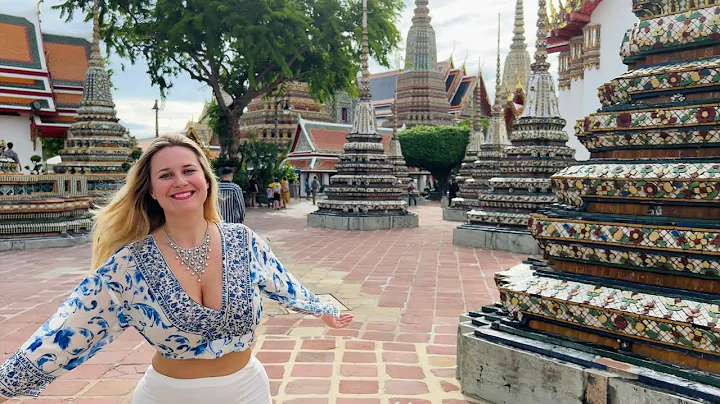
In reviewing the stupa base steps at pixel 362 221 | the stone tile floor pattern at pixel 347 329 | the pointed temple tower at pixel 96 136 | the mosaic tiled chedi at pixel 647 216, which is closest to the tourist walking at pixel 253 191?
the pointed temple tower at pixel 96 136

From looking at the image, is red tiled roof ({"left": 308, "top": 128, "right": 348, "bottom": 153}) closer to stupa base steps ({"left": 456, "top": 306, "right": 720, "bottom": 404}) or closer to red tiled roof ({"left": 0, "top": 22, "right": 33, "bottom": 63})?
red tiled roof ({"left": 0, "top": 22, "right": 33, "bottom": 63})

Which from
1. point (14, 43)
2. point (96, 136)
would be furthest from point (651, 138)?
point (14, 43)

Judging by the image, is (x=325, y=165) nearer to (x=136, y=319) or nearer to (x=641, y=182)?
(x=641, y=182)

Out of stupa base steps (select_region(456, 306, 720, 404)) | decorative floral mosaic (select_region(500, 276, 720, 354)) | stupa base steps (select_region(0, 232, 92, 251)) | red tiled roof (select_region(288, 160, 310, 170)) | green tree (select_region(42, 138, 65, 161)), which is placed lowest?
stupa base steps (select_region(0, 232, 92, 251))

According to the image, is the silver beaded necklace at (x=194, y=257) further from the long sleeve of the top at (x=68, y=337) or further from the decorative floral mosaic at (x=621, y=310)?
the decorative floral mosaic at (x=621, y=310)

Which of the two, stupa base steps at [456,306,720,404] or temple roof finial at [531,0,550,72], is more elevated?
temple roof finial at [531,0,550,72]

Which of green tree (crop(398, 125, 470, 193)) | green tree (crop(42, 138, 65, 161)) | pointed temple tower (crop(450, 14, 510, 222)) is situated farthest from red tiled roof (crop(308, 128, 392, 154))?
pointed temple tower (crop(450, 14, 510, 222))

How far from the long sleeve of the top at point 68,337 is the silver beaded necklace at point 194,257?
190 mm

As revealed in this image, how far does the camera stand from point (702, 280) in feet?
9.89

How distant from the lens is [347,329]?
513cm

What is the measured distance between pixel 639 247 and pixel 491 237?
7638 millimetres

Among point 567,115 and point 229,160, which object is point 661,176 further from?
point 229,160

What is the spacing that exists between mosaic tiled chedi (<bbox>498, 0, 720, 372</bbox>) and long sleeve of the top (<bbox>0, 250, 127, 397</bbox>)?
2555 mm

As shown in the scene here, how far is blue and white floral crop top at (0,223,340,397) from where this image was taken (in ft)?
5.96
